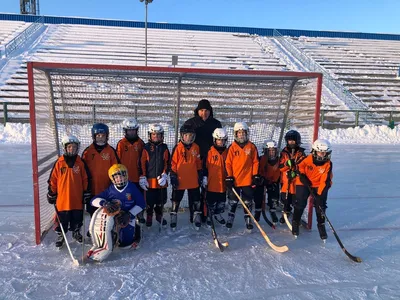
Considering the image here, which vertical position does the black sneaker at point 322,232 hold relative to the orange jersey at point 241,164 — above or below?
below

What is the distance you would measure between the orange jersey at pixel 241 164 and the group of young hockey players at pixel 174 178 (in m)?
0.01

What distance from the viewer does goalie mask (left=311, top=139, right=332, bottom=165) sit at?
3295mm

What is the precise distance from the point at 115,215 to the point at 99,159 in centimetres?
66

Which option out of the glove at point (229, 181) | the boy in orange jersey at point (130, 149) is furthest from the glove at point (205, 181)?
the boy in orange jersey at point (130, 149)

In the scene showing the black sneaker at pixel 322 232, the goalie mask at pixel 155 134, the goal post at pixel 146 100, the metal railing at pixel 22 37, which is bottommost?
the black sneaker at pixel 322 232

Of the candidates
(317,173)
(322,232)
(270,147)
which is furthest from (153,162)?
(322,232)

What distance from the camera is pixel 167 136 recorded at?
4.86m

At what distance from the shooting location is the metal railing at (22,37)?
1580 centimetres

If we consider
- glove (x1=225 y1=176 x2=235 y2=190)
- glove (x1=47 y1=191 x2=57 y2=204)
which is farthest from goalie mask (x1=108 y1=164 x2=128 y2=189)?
glove (x1=225 y1=176 x2=235 y2=190)

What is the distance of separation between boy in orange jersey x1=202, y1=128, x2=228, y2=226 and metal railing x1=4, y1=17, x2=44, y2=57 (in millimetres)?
15313

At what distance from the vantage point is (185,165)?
3637mm

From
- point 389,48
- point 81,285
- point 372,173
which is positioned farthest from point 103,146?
point 389,48

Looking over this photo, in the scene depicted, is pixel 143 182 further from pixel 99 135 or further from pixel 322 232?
pixel 322 232

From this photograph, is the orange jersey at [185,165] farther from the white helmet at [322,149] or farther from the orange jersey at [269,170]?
the white helmet at [322,149]
